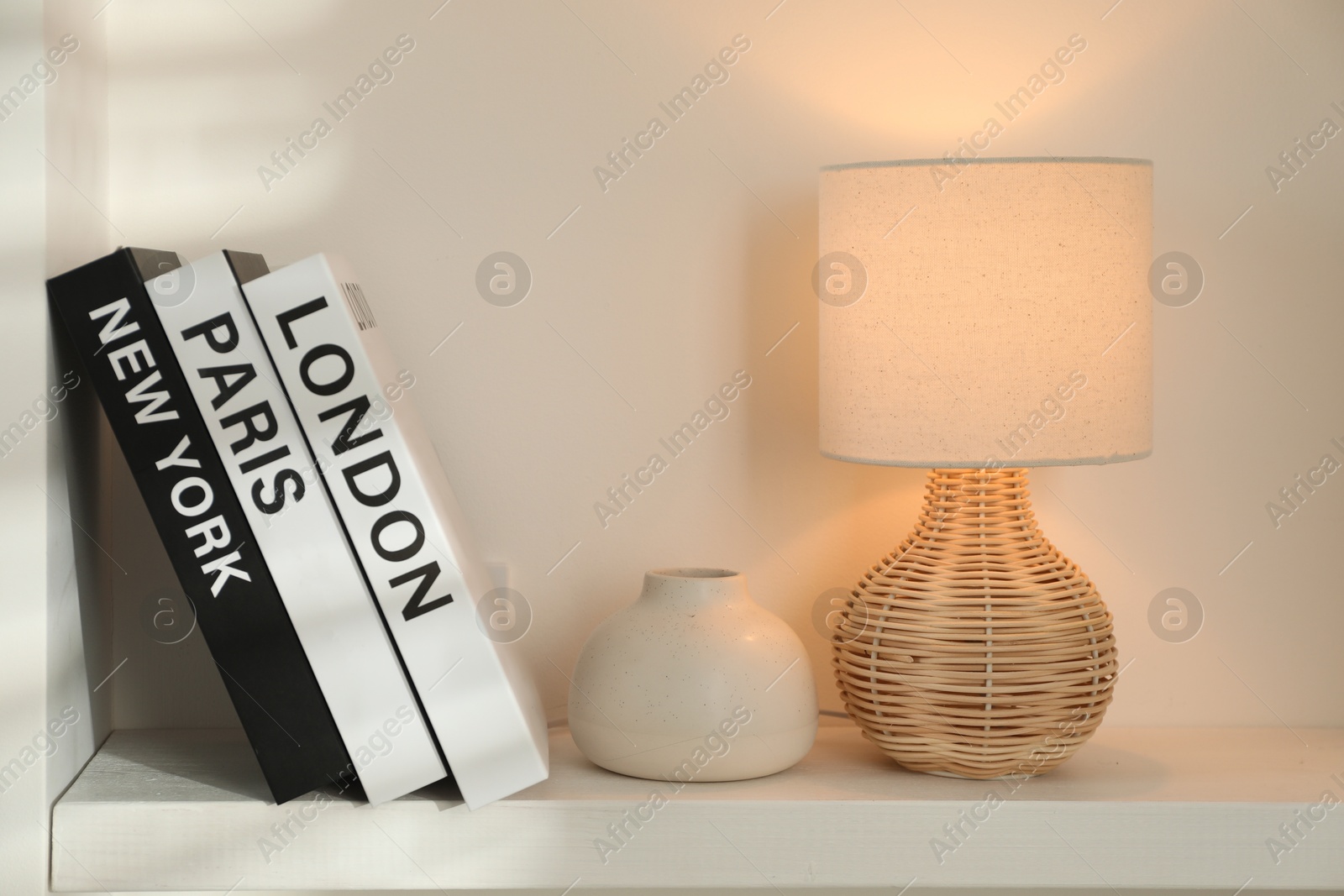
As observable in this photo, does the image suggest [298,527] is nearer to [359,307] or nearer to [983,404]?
[359,307]

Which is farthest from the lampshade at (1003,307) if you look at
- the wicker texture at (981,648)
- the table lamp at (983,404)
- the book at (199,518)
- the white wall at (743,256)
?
the book at (199,518)

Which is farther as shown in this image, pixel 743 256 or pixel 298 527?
pixel 743 256

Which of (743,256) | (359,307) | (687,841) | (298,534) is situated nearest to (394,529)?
(298,534)

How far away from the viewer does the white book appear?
91cm

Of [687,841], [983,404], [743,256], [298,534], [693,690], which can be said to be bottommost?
[687,841]

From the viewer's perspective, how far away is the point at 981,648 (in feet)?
3.18

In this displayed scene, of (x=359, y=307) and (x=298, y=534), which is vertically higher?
(x=359, y=307)

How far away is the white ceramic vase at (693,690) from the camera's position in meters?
0.96

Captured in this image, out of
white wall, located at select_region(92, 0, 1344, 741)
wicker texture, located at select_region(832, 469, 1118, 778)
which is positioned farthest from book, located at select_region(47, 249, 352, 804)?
wicker texture, located at select_region(832, 469, 1118, 778)

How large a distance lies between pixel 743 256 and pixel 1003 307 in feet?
1.13

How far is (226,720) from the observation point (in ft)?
3.83

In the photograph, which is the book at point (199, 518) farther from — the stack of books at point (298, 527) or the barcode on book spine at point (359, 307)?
the barcode on book spine at point (359, 307)

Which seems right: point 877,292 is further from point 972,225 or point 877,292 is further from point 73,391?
point 73,391

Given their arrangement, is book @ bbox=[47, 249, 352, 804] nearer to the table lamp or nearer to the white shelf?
the white shelf
